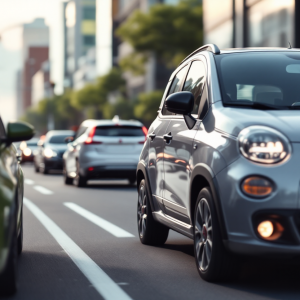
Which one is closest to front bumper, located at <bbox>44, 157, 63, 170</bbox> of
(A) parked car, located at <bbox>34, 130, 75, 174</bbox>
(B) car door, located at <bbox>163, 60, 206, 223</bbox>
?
(A) parked car, located at <bbox>34, 130, 75, 174</bbox>

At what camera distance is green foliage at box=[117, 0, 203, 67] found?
176 feet

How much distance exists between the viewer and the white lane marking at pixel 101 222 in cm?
930

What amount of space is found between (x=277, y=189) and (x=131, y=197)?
1043 cm

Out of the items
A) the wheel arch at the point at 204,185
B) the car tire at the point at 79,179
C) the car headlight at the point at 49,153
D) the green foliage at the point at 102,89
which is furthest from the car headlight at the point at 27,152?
the green foliage at the point at 102,89

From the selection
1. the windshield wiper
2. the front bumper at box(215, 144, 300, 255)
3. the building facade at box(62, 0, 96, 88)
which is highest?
the building facade at box(62, 0, 96, 88)

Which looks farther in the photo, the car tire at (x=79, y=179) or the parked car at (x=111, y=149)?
the car tire at (x=79, y=179)

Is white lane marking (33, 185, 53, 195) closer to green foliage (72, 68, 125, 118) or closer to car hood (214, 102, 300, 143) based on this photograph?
car hood (214, 102, 300, 143)

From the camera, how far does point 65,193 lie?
1719 centimetres

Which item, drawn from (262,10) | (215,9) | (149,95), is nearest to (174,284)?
(262,10)

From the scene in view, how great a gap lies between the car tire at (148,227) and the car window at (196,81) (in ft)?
4.17

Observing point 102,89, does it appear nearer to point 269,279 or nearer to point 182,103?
point 182,103

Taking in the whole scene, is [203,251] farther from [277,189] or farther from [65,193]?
[65,193]

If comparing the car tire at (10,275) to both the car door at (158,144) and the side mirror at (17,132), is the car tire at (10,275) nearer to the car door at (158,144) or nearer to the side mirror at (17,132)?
the side mirror at (17,132)

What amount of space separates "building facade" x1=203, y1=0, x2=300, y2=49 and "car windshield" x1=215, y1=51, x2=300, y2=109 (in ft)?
55.0
